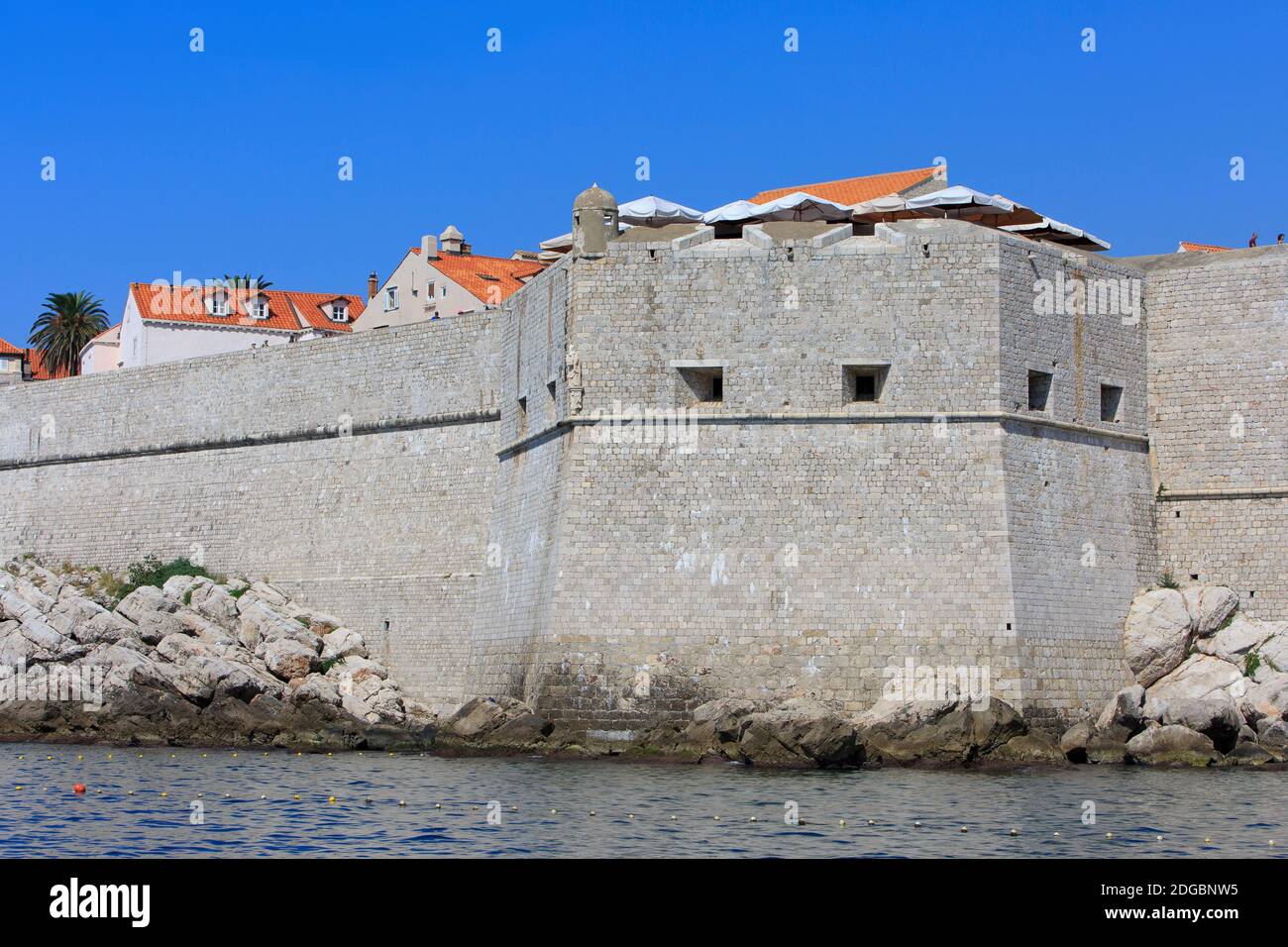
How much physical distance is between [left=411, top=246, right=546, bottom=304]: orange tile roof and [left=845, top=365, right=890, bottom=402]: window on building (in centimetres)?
1861

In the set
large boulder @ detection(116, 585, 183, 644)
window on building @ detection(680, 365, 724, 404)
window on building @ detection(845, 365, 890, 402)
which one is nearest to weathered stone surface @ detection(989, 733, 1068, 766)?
window on building @ detection(845, 365, 890, 402)

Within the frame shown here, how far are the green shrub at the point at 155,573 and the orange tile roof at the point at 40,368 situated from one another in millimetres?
22565

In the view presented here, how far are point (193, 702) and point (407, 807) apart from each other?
10187mm

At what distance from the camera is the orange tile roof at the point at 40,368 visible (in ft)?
189

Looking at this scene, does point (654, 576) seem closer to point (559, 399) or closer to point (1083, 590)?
point (559, 399)

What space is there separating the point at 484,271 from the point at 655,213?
1669cm

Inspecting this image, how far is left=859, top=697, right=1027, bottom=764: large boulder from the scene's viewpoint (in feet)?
74.1

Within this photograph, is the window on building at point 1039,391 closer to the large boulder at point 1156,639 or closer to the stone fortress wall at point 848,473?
the stone fortress wall at point 848,473

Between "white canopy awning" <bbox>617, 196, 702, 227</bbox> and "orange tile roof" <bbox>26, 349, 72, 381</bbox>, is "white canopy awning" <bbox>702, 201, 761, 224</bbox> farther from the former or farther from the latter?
"orange tile roof" <bbox>26, 349, 72, 381</bbox>

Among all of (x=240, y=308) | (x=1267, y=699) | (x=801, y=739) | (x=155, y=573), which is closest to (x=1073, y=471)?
(x=1267, y=699)

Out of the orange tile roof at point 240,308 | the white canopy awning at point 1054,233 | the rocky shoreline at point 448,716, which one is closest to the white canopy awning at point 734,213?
the white canopy awning at point 1054,233

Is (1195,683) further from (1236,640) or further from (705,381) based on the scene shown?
(705,381)
